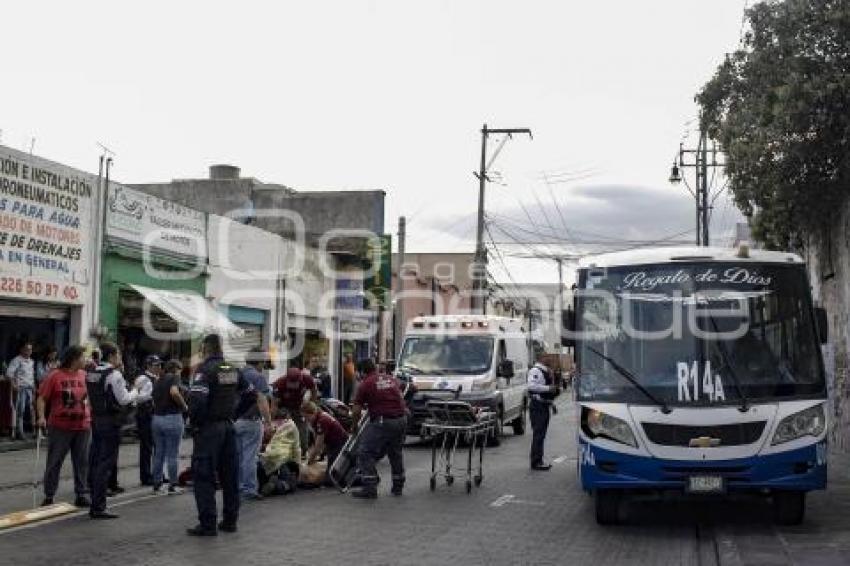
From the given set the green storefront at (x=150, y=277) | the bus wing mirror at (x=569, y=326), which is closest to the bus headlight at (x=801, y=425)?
the bus wing mirror at (x=569, y=326)

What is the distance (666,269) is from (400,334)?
116 ft

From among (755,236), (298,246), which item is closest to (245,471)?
(755,236)

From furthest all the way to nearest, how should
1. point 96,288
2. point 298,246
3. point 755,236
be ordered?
1. point 298,246
2. point 755,236
3. point 96,288

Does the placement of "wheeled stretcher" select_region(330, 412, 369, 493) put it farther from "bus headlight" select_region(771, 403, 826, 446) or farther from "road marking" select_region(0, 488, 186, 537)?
"bus headlight" select_region(771, 403, 826, 446)

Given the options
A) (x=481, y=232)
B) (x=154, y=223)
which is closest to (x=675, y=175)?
(x=481, y=232)

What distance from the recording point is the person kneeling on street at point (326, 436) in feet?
42.8

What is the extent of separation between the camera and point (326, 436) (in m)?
13.2

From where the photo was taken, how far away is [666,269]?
34.3 ft

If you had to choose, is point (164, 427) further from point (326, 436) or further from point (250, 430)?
point (326, 436)

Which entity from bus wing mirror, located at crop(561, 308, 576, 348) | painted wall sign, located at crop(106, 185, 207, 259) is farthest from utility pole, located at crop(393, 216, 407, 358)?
bus wing mirror, located at crop(561, 308, 576, 348)

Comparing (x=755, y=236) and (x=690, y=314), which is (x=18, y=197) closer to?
(x=690, y=314)

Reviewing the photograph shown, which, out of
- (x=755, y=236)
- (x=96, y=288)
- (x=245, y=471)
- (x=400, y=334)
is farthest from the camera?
(x=400, y=334)

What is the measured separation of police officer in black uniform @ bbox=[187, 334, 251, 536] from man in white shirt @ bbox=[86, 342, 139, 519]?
140cm

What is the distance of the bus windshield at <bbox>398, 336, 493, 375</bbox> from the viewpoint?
19.3 meters
